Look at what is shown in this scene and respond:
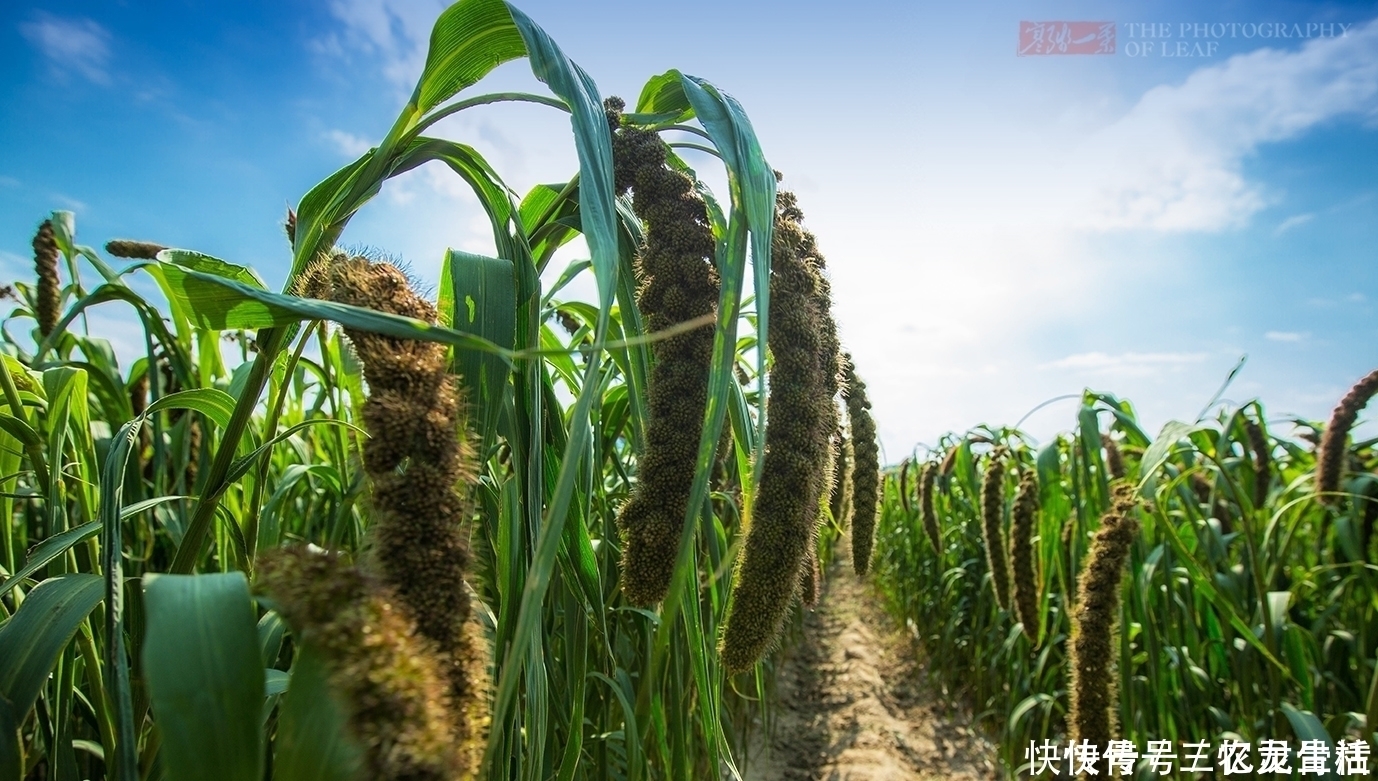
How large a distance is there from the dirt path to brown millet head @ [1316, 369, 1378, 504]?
8.39 feet

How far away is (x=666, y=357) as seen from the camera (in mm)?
816

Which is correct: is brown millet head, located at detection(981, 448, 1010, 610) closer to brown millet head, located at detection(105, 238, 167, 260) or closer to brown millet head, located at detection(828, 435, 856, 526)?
brown millet head, located at detection(828, 435, 856, 526)

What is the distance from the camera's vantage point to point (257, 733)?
0.54 meters

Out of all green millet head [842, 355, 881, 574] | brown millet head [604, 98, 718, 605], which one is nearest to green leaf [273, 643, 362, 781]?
brown millet head [604, 98, 718, 605]

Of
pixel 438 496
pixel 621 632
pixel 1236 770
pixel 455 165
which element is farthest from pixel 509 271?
pixel 1236 770

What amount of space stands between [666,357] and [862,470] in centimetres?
73

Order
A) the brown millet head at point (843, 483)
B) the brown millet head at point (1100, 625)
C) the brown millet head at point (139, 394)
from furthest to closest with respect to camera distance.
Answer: the brown millet head at point (139, 394)
the brown millet head at point (1100, 625)
the brown millet head at point (843, 483)

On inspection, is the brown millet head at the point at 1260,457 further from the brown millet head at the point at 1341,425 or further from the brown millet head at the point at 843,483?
the brown millet head at the point at 843,483

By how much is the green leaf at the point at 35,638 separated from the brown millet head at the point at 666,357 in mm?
674

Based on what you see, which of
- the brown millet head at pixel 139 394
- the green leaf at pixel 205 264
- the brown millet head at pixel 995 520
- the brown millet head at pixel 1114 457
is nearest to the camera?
the green leaf at pixel 205 264

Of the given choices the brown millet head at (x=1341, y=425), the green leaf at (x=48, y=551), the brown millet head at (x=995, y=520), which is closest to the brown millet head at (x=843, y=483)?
the green leaf at (x=48, y=551)

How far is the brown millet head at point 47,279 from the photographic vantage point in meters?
1.99

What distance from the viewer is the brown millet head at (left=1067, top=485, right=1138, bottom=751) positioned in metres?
2.11

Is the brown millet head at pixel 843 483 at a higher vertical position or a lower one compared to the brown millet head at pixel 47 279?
lower
